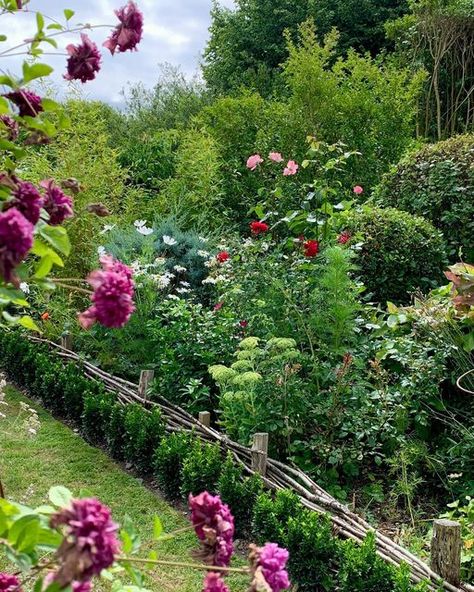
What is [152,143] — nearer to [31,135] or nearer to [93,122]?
[93,122]

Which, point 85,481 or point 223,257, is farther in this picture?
point 223,257

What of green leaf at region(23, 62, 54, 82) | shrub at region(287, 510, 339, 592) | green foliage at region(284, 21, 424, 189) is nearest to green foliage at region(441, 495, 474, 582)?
shrub at region(287, 510, 339, 592)

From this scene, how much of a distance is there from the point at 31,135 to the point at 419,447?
9.19 ft

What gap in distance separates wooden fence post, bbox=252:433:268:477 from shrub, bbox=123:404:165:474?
0.70m

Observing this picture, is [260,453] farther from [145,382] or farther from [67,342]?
[67,342]

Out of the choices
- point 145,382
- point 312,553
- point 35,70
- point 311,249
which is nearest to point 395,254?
point 311,249

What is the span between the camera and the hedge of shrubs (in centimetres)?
267

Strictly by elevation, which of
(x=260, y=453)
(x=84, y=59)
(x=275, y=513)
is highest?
(x=84, y=59)

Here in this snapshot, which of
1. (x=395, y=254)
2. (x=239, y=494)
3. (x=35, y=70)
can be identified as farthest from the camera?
(x=395, y=254)

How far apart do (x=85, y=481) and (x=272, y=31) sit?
16.2m

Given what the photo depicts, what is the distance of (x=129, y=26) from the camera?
5.08ft

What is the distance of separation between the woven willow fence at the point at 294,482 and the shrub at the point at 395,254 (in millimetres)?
1970

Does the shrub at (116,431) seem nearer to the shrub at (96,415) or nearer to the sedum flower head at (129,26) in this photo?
the shrub at (96,415)

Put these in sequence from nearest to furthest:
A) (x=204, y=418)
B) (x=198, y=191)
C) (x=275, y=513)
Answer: (x=275, y=513)
(x=204, y=418)
(x=198, y=191)
